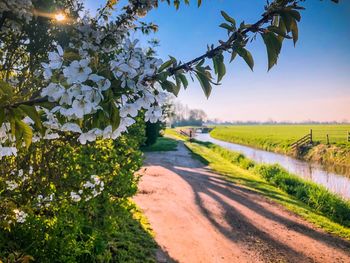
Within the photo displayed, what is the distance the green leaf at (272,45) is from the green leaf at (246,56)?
0.08 meters

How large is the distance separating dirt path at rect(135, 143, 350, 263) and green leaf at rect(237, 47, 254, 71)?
5.02 meters

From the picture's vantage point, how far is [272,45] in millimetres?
1143

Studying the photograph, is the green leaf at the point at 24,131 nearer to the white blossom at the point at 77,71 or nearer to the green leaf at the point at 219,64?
the white blossom at the point at 77,71

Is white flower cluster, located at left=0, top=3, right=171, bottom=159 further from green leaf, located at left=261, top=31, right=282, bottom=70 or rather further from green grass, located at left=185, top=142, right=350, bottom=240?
green grass, located at left=185, top=142, right=350, bottom=240

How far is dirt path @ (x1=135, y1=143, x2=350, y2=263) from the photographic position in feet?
20.5

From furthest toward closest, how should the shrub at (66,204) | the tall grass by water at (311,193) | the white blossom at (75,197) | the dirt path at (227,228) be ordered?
the tall grass by water at (311,193) < the dirt path at (227,228) < the white blossom at (75,197) < the shrub at (66,204)

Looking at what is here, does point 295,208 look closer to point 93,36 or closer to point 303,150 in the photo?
point 93,36

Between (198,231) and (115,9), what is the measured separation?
5.50m

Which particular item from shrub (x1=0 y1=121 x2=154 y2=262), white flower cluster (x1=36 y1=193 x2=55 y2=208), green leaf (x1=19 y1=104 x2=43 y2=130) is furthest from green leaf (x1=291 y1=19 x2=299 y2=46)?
white flower cluster (x1=36 y1=193 x2=55 y2=208)

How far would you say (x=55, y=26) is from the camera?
10.1ft

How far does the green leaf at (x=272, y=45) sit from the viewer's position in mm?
1136

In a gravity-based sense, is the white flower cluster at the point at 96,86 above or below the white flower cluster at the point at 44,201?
above

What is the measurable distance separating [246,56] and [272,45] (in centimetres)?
11

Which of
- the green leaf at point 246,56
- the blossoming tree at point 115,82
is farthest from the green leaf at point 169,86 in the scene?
the green leaf at point 246,56
